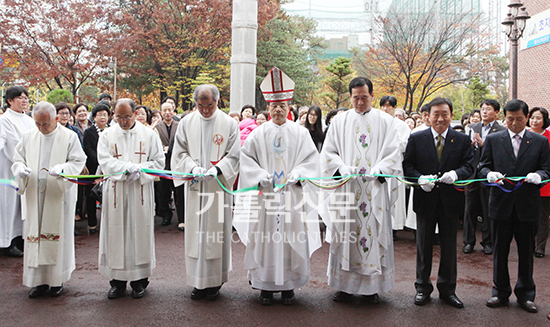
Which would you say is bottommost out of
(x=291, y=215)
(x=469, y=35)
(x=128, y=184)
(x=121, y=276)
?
(x=121, y=276)

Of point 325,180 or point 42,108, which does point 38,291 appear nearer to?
point 42,108

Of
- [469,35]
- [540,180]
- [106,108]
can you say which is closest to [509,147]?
[540,180]

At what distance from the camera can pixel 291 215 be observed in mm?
4422

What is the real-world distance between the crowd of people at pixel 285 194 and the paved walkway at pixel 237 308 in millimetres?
146

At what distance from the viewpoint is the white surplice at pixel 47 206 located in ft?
14.5

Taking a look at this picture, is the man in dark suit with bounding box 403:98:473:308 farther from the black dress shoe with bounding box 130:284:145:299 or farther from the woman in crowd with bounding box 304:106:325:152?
the woman in crowd with bounding box 304:106:325:152

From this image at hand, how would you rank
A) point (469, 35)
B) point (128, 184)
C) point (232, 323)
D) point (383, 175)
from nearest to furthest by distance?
point (232, 323), point (383, 175), point (128, 184), point (469, 35)

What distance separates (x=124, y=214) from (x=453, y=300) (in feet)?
11.4

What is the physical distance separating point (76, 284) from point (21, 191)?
1.20 meters

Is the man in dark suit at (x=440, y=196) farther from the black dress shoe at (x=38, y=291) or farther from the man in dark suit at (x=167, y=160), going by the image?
the man in dark suit at (x=167, y=160)

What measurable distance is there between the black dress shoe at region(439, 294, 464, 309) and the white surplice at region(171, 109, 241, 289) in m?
2.27

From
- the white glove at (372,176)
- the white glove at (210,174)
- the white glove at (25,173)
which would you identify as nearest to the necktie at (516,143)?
the white glove at (372,176)

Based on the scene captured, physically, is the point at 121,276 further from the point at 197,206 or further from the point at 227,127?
the point at 227,127

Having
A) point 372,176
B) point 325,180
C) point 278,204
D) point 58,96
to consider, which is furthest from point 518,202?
point 58,96
